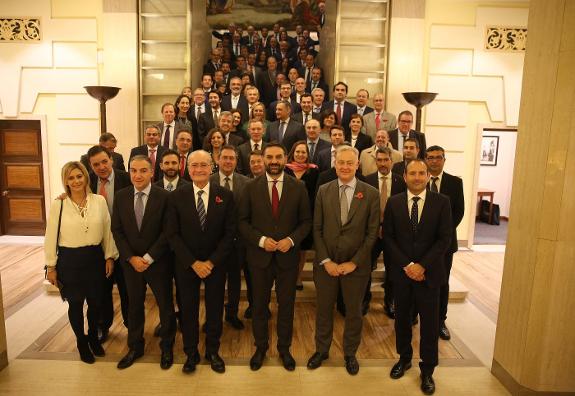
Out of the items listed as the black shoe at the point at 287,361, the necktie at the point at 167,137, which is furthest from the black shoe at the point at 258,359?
the necktie at the point at 167,137

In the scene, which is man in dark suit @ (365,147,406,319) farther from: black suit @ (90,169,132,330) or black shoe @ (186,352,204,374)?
black suit @ (90,169,132,330)

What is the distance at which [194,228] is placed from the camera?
339 cm

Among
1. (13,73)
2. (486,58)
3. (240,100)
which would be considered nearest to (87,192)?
(240,100)

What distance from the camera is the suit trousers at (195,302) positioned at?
3.46 m

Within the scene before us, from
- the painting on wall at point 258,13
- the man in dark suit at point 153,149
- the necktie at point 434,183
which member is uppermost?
the painting on wall at point 258,13

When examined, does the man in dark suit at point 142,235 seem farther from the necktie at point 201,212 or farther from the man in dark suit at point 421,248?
the man in dark suit at point 421,248

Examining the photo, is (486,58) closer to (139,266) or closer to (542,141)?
(542,141)

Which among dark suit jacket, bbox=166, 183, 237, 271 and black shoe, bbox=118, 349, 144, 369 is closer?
dark suit jacket, bbox=166, 183, 237, 271

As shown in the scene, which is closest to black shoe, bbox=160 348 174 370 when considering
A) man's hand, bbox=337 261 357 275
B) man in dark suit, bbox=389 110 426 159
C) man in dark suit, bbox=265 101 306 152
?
man's hand, bbox=337 261 357 275

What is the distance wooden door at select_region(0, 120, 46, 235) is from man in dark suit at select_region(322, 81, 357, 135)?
5.30 m

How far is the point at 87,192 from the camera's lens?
3.54 m

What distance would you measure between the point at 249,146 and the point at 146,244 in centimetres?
202

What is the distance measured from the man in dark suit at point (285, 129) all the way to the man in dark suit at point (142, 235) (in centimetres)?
235

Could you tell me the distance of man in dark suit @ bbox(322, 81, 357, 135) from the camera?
248 inches
